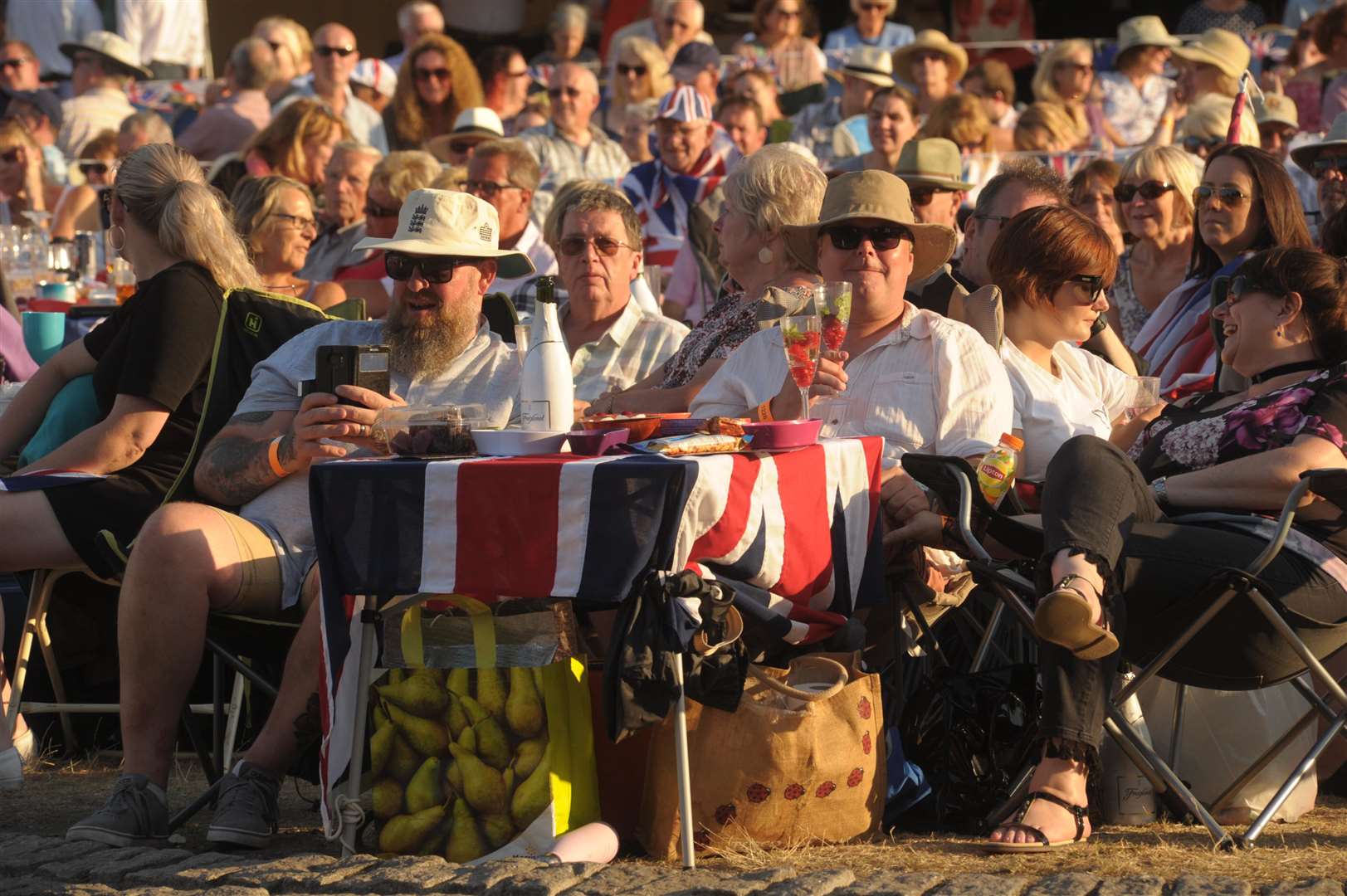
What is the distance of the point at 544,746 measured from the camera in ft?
13.1

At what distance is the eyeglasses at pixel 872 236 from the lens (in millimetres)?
5109

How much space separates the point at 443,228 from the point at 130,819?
5.53 ft

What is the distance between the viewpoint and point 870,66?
11633 millimetres

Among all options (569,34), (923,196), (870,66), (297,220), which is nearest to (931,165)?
(923,196)

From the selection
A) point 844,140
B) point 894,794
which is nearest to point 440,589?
point 894,794

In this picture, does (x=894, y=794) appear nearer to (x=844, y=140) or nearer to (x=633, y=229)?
(x=633, y=229)

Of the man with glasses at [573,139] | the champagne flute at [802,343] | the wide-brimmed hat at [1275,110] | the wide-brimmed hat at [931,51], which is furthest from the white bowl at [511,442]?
the wide-brimmed hat at [931,51]

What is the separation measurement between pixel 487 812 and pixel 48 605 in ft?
7.30

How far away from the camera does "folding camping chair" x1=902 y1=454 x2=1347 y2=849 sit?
4105 millimetres

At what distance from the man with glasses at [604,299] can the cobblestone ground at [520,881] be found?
9.09 ft

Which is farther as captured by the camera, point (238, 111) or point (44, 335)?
point (238, 111)

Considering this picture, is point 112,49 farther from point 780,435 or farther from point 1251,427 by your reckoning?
point 1251,427

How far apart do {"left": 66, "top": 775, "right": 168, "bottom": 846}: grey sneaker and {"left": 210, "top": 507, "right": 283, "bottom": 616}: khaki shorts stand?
459 mm

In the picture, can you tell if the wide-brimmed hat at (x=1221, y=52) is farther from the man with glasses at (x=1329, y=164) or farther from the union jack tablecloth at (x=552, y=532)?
the union jack tablecloth at (x=552, y=532)
